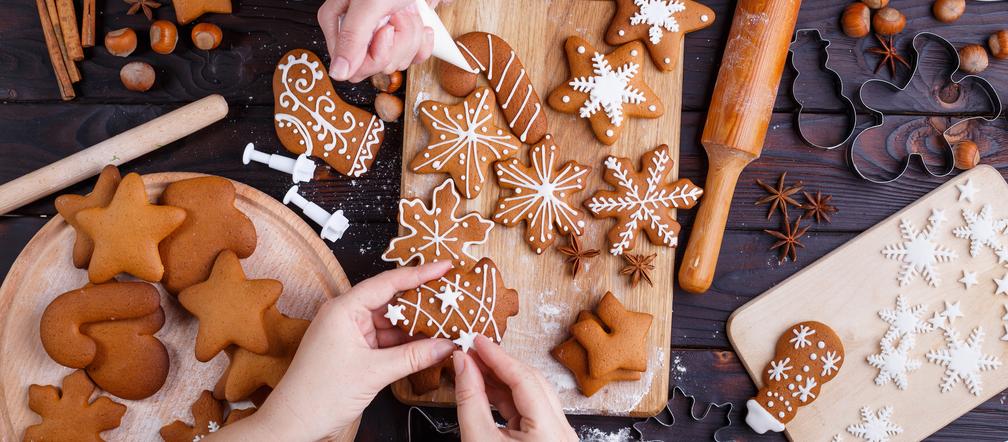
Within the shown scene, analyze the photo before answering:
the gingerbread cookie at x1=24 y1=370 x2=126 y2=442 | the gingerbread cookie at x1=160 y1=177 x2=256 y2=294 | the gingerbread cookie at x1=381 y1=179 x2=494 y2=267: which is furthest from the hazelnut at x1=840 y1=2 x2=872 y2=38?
the gingerbread cookie at x1=24 y1=370 x2=126 y2=442

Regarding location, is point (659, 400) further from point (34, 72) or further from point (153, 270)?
point (34, 72)

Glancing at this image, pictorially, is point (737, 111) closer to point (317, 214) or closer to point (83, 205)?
point (317, 214)

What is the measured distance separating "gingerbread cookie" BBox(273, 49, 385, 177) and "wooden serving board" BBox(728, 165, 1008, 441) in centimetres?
121

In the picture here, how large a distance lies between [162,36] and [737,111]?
1648mm

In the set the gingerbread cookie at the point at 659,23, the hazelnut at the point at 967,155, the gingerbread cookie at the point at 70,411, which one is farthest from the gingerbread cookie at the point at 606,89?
the gingerbread cookie at the point at 70,411

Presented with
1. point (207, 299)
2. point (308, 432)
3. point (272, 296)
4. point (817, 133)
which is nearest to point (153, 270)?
point (207, 299)

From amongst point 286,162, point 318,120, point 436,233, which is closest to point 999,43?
point 436,233

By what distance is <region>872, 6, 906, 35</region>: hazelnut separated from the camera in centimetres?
210

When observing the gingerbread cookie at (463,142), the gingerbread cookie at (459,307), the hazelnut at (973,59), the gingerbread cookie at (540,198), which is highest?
the hazelnut at (973,59)

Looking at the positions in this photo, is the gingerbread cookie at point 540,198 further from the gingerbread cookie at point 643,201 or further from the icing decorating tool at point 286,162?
the icing decorating tool at point 286,162

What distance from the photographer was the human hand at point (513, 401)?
169 centimetres

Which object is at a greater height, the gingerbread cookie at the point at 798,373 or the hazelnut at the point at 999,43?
the hazelnut at the point at 999,43

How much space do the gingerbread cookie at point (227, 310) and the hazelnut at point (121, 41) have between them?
709mm

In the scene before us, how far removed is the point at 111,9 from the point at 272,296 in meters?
1.01
